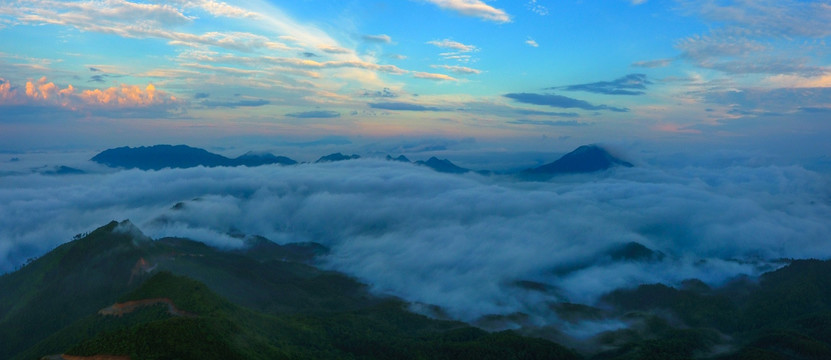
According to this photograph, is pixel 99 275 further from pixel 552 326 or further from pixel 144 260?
pixel 552 326

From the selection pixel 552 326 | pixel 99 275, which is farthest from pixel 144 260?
pixel 552 326

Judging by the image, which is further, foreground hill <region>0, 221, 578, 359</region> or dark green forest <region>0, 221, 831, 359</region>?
dark green forest <region>0, 221, 831, 359</region>

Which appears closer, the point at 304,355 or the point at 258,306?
the point at 304,355

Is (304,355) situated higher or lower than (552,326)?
higher

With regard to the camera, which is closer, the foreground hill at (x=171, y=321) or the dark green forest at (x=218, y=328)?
the foreground hill at (x=171, y=321)

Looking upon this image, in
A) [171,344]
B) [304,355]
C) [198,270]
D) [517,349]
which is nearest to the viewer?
[171,344]

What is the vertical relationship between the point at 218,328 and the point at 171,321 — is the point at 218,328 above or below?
below

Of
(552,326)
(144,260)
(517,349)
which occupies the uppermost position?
(144,260)

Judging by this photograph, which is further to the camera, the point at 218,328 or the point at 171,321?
the point at 218,328
